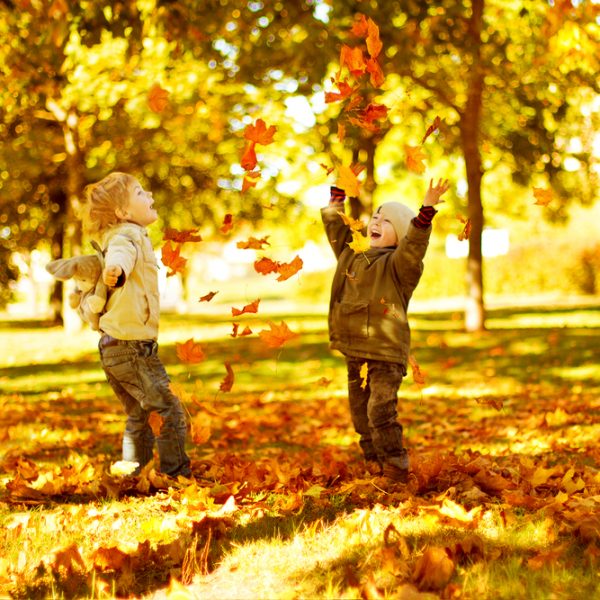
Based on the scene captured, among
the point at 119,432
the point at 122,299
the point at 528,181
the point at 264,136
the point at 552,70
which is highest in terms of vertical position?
the point at 552,70

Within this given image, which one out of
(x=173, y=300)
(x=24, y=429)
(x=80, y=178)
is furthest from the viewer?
(x=173, y=300)

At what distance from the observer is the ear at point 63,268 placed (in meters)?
4.55

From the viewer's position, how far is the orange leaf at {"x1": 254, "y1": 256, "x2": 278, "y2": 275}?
4.50m

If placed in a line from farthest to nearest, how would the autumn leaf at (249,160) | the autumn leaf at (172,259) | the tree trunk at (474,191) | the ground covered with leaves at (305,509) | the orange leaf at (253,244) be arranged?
the tree trunk at (474,191) < the autumn leaf at (172,259) < the orange leaf at (253,244) < the autumn leaf at (249,160) < the ground covered with leaves at (305,509)

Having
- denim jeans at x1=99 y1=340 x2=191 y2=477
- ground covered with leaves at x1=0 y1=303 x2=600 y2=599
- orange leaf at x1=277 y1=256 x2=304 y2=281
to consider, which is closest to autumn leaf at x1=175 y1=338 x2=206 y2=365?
ground covered with leaves at x1=0 y1=303 x2=600 y2=599

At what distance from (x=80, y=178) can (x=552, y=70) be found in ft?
33.5

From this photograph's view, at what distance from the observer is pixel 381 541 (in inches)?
128

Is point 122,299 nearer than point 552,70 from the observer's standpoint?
Yes

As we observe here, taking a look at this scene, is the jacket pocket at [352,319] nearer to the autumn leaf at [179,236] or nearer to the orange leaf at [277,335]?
the orange leaf at [277,335]

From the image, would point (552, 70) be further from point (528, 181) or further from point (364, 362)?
point (364, 362)

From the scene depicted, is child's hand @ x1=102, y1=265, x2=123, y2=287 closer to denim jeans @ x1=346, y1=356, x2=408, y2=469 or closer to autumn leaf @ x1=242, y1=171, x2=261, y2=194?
autumn leaf @ x1=242, y1=171, x2=261, y2=194

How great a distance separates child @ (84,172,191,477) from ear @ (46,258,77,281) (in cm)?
20

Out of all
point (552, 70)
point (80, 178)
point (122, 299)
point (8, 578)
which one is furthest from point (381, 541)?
point (80, 178)

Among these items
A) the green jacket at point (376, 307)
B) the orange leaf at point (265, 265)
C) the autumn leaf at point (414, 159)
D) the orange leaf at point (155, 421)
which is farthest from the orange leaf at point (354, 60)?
the orange leaf at point (155, 421)
